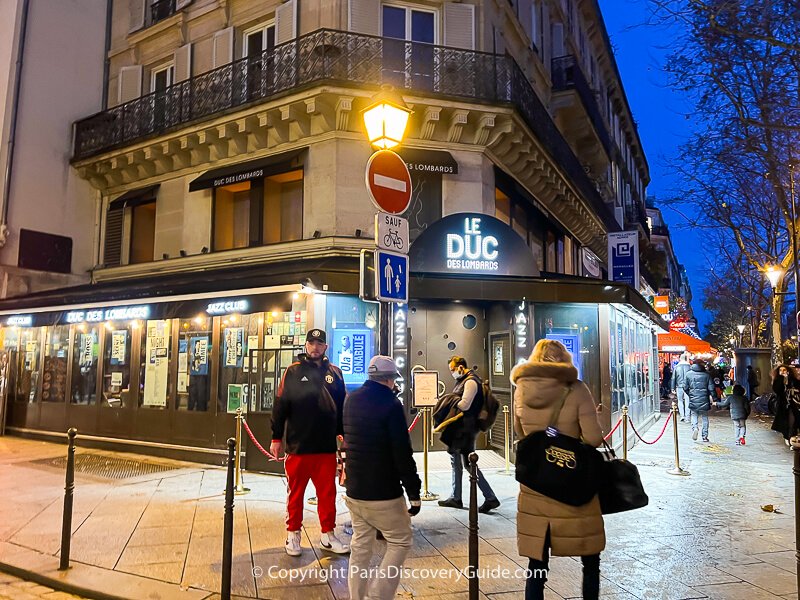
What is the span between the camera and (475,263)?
11398 millimetres

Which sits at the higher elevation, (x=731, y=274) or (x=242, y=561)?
(x=731, y=274)

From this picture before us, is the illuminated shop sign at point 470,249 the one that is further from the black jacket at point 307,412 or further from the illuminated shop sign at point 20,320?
the illuminated shop sign at point 20,320

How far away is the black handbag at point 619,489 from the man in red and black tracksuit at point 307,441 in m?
2.92

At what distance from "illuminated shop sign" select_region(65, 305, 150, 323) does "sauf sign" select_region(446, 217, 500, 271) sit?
5863 mm

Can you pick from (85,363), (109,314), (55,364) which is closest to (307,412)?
(109,314)

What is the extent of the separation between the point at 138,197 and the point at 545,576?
1384cm

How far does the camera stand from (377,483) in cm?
411

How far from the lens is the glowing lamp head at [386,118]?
693 centimetres

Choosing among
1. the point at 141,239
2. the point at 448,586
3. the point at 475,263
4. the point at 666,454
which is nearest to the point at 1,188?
the point at 141,239

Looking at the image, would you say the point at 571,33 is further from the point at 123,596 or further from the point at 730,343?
→ the point at 730,343

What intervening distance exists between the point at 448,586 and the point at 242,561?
2.01m

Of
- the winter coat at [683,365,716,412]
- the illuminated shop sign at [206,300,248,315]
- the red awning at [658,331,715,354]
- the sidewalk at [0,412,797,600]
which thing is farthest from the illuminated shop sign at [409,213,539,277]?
the red awning at [658,331,715,354]

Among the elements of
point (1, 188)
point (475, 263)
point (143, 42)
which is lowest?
point (475, 263)

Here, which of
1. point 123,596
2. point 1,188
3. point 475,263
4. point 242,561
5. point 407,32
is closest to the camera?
point 123,596
